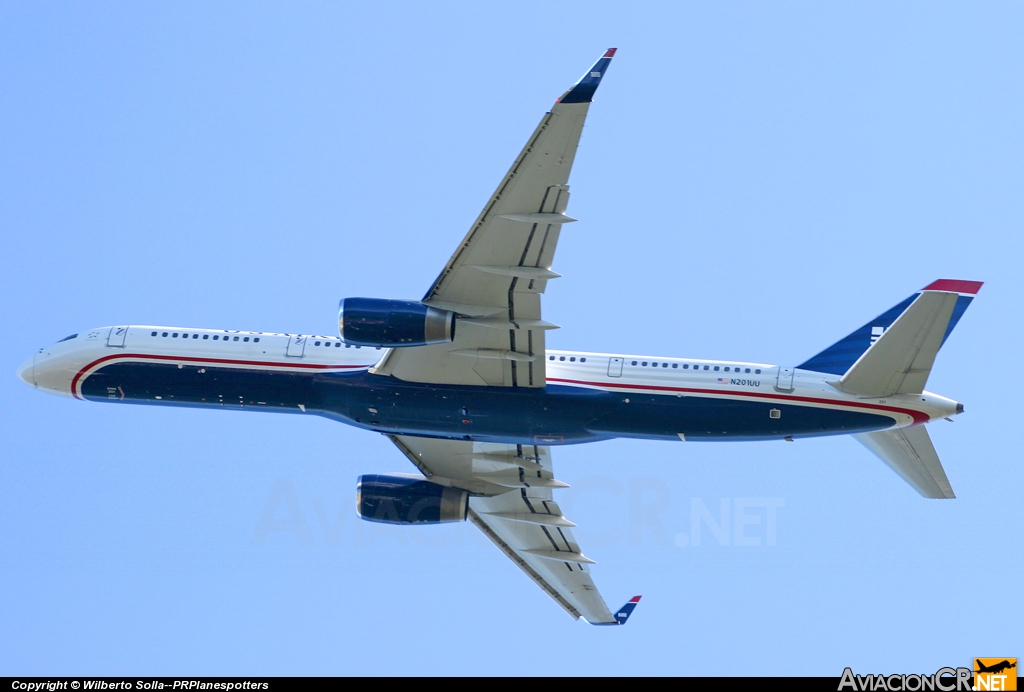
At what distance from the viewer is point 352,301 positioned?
32250 millimetres

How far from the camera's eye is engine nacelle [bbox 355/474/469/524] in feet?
128

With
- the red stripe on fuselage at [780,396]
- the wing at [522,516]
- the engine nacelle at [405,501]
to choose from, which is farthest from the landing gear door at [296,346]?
the red stripe on fuselage at [780,396]

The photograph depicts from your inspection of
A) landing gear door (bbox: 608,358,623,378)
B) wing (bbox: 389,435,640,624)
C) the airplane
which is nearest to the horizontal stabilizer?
the airplane

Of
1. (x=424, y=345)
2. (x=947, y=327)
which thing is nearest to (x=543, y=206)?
(x=424, y=345)

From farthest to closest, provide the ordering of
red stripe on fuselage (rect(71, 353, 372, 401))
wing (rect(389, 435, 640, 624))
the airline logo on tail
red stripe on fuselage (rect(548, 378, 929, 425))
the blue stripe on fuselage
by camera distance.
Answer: wing (rect(389, 435, 640, 624)) → red stripe on fuselage (rect(71, 353, 372, 401)) → the blue stripe on fuselage → red stripe on fuselage (rect(548, 378, 929, 425)) → the airline logo on tail

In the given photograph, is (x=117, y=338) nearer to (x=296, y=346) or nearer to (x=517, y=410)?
(x=296, y=346)

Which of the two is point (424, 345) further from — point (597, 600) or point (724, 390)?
point (597, 600)

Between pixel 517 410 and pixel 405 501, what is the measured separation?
6.96 metres

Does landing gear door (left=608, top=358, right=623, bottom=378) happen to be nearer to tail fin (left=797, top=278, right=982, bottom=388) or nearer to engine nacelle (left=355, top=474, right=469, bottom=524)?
tail fin (left=797, top=278, right=982, bottom=388)

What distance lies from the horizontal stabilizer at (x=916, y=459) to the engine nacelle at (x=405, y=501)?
13.2 meters

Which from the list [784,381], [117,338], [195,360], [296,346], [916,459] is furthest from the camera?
[117,338]

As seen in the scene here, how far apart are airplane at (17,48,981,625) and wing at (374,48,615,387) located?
40mm

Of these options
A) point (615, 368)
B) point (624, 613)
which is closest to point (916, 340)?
point (615, 368)

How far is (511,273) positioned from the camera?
3077 cm
